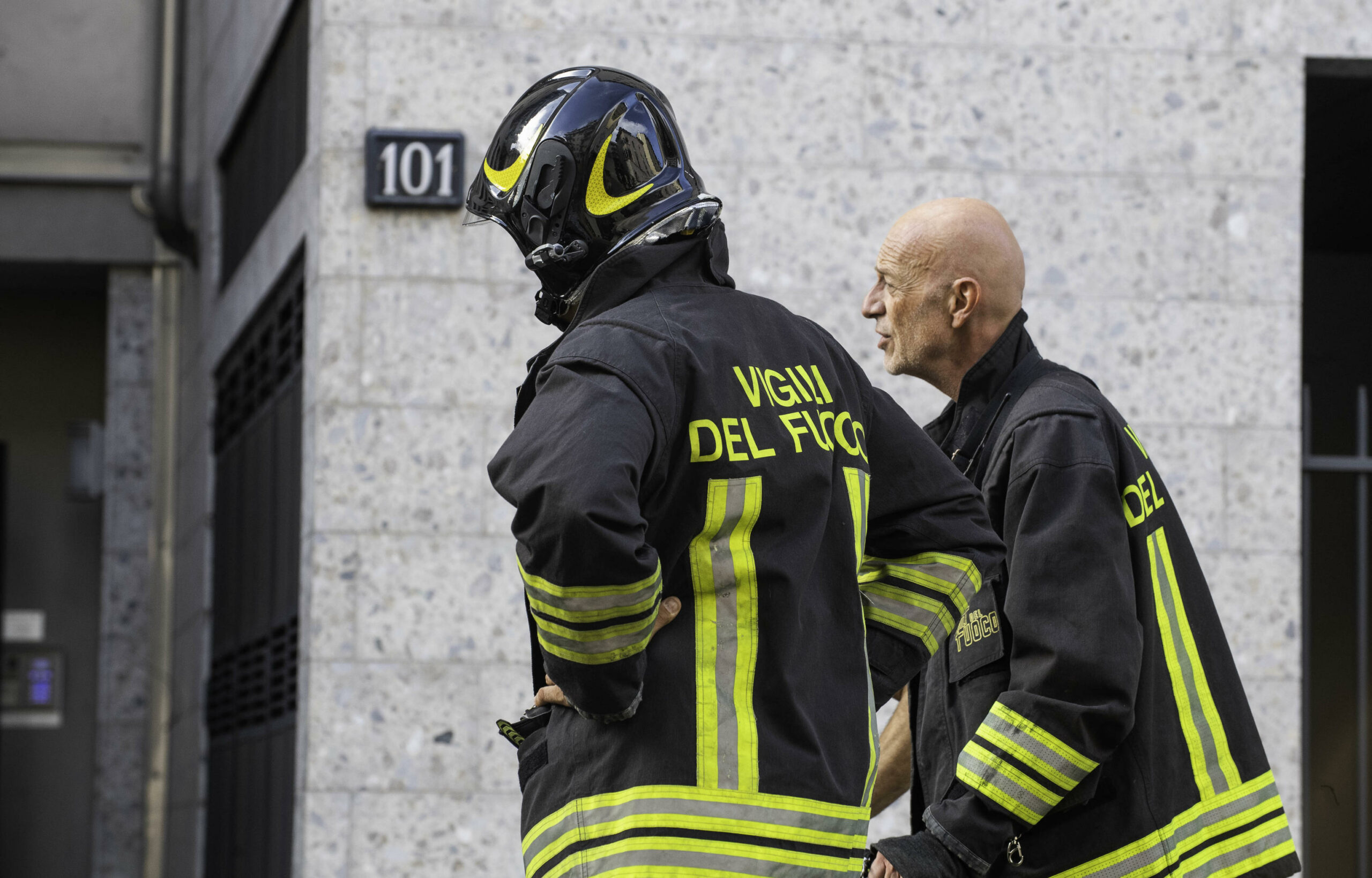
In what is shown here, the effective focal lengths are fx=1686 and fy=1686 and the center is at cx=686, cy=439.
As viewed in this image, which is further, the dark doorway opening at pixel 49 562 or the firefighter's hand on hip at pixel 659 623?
the dark doorway opening at pixel 49 562

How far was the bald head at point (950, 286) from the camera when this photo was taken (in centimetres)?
312

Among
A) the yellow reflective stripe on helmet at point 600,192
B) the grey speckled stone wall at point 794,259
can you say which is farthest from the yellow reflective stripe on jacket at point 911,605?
the grey speckled stone wall at point 794,259

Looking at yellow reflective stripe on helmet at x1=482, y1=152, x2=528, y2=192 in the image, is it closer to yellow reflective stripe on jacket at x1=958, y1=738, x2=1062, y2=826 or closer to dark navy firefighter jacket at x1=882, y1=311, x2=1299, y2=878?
dark navy firefighter jacket at x1=882, y1=311, x2=1299, y2=878

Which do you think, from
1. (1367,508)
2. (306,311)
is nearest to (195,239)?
(306,311)

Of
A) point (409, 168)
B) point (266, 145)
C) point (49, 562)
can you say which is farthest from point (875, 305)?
point (49, 562)

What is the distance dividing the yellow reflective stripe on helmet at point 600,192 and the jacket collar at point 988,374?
0.99 metres

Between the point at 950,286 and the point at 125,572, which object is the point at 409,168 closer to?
the point at 950,286

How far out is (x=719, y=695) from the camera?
2.11 meters

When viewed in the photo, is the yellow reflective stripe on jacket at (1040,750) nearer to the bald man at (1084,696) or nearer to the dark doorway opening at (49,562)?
the bald man at (1084,696)

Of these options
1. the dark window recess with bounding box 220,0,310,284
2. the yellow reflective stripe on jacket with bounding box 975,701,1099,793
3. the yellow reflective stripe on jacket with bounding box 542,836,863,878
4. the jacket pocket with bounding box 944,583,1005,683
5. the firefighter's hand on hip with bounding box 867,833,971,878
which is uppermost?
the dark window recess with bounding box 220,0,310,284

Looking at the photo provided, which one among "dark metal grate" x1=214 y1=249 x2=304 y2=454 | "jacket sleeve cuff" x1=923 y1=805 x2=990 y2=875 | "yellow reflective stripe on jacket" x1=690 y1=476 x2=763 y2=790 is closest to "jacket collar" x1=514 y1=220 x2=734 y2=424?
"yellow reflective stripe on jacket" x1=690 y1=476 x2=763 y2=790

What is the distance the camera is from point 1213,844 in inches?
106

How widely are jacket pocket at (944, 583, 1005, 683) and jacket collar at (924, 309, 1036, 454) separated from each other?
1.10ft

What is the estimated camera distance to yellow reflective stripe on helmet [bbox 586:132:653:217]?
229 cm
